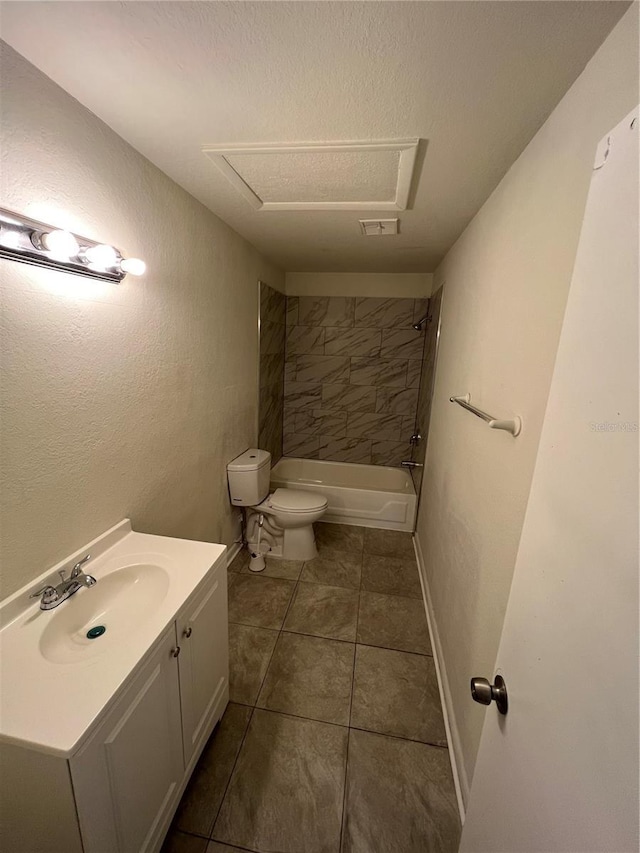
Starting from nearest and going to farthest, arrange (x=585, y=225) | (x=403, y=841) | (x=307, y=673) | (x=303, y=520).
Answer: (x=585, y=225), (x=403, y=841), (x=307, y=673), (x=303, y=520)

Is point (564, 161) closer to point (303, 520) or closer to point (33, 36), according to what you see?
point (33, 36)

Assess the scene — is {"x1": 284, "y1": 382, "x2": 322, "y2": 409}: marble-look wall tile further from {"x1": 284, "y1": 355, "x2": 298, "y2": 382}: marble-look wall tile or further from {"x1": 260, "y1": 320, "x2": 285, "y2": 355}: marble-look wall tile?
{"x1": 260, "y1": 320, "x2": 285, "y2": 355}: marble-look wall tile

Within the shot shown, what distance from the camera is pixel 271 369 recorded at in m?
3.17

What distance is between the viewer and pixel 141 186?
1332mm

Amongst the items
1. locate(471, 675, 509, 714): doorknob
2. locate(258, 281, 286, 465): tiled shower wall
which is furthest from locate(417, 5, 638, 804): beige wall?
locate(258, 281, 286, 465): tiled shower wall

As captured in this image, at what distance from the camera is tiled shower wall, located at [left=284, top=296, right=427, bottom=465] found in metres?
3.43

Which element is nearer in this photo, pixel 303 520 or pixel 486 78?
pixel 486 78

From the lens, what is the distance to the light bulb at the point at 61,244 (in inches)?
36.1

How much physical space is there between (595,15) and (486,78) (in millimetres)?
233

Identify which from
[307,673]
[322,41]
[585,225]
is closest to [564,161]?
[585,225]

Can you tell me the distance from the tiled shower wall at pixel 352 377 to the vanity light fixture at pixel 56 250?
248cm

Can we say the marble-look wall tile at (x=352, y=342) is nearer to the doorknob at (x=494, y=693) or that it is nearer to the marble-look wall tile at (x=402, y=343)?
the marble-look wall tile at (x=402, y=343)

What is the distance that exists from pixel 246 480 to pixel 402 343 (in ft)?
6.92

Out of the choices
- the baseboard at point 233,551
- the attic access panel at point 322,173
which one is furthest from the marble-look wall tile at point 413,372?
the baseboard at point 233,551
